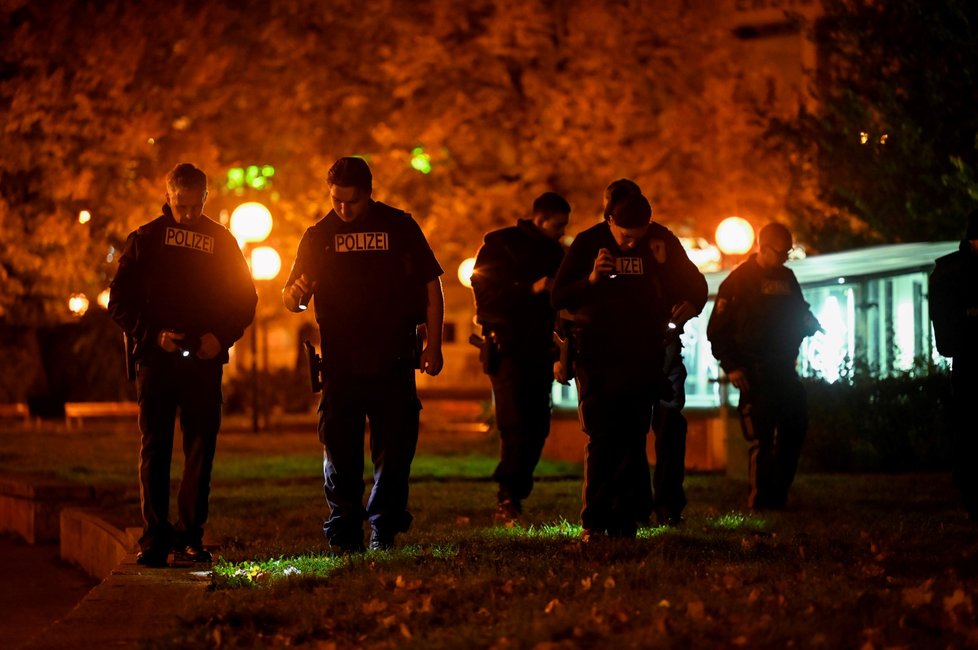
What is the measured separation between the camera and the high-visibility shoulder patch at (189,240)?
8.05 m

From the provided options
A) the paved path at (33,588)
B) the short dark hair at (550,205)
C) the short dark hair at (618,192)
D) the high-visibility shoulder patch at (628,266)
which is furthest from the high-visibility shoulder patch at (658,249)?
the paved path at (33,588)

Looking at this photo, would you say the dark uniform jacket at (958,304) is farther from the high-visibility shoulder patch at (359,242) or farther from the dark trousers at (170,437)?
the dark trousers at (170,437)

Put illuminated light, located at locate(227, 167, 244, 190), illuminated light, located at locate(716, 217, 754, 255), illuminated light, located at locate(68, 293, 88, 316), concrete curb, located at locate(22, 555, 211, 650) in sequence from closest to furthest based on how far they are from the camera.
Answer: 1. concrete curb, located at locate(22, 555, 211, 650)
2. illuminated light, located at locate(716, 217, 754, 255)
3. illuminated light, located at locate(227, 167, 244, 190)
4. illuminated light, located at locate(68, 293, 88, 316)

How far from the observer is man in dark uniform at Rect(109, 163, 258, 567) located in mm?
8016

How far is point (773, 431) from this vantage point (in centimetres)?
1043

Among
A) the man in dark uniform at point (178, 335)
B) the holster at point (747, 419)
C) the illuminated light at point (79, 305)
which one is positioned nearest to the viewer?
the man in dark uniform at point (178, 335)

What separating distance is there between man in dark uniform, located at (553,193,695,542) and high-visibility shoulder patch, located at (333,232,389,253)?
89 cm

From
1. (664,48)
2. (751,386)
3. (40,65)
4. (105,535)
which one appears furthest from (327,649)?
(664,48)

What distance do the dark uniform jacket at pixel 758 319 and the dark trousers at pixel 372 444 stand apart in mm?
2679

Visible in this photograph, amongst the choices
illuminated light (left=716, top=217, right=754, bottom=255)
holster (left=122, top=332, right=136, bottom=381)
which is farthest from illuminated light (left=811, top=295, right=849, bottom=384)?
holster (left=122, top=332, right=136, bottom=381)

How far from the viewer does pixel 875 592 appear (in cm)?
645

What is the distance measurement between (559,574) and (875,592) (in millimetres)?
1301

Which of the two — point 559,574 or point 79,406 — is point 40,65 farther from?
point 559,574

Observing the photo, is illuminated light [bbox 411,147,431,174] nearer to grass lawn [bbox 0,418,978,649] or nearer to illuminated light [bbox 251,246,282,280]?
illuminated light [bbox 251,246,282,280]
